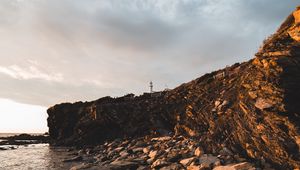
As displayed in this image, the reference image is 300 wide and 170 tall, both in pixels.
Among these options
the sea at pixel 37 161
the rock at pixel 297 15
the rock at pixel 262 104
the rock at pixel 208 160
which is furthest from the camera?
the sea at pixel 37 161

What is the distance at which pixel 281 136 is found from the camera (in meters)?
14.1

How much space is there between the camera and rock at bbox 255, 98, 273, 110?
578 inches

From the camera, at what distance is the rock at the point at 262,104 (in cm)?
1469

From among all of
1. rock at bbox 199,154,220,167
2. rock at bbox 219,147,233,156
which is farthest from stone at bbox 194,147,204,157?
rock at bbox 219,147,233,156

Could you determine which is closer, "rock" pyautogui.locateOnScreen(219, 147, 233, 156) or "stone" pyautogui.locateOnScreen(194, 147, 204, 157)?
"rock" pyautogui.locateOnScreen(219, 147, 233, 156)

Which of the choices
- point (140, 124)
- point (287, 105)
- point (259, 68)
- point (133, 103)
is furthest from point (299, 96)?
point (133, 103)

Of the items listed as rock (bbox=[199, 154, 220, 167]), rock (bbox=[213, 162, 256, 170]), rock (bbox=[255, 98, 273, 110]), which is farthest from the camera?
rock (bbox=[199, 154, 220, 167])

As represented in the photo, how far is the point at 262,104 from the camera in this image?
49.8 feet

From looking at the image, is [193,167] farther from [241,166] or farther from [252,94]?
[252,94]

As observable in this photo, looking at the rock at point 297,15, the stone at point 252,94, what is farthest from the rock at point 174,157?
the rock at point 297,15

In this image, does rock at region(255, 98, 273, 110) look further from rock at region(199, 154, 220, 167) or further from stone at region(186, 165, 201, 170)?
stone at region(186, 165, 201, 170)

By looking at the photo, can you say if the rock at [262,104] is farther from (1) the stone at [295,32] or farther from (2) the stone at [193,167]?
(2) the stone at [193,167]

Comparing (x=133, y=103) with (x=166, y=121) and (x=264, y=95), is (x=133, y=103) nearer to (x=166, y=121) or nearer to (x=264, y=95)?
(x=166, y=121)

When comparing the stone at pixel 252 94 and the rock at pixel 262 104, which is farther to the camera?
the stone at pixel 252 94
